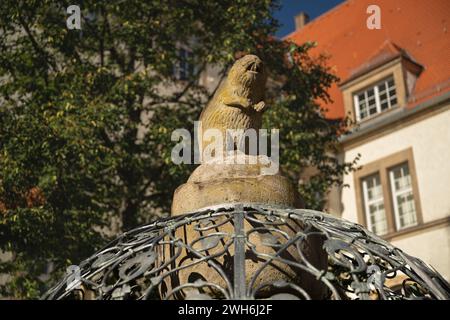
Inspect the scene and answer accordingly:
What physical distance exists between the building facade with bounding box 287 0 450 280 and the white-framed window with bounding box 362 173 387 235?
25 millimetres

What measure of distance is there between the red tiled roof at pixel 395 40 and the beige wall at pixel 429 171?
859 mm

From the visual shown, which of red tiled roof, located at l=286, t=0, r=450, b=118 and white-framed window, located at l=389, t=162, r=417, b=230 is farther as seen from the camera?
red tiled roof, located at l=286, t=0, r=450, b=118

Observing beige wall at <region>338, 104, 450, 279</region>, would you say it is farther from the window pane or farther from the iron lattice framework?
the iron lattice framework

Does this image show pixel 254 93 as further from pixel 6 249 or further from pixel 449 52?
pixel 449 52

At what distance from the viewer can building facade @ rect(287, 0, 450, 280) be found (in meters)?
14.7

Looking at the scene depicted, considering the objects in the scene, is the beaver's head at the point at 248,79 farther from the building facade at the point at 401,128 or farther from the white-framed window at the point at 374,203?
the white-framed window at the point at 374,203

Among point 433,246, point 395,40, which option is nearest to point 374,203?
point 433,246

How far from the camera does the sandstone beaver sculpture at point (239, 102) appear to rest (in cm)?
466

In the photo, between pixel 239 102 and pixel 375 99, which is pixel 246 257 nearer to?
pixel 239 102

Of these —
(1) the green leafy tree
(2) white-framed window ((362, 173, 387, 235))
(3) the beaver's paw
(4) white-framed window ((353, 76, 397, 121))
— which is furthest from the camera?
(4) white-framed window ((353, 76, 397, 121))

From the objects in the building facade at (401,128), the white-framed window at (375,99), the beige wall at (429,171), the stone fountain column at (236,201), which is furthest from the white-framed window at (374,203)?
the stone fountain column at (236,201)

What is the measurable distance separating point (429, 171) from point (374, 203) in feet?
5.93

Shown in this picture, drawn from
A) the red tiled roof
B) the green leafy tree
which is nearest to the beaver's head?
the green leafy tree
